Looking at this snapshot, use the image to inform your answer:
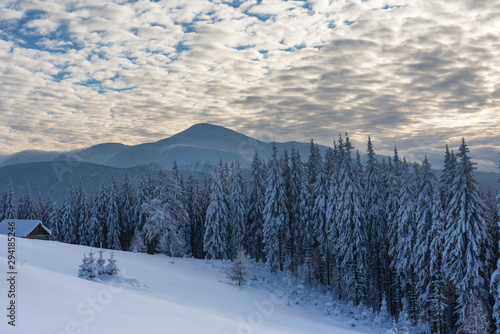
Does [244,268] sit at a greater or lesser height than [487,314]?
greater

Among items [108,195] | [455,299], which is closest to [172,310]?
[455,299]

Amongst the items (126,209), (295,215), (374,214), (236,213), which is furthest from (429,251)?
(126,209)

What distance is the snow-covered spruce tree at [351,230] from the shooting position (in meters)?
36.1

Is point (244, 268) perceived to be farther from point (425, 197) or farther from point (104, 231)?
point (104, 231)

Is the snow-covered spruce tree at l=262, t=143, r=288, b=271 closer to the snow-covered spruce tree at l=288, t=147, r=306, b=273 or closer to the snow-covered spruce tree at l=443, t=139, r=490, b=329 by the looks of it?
the snow-covered spruce tree at l=288, t=147, r=306, b=273

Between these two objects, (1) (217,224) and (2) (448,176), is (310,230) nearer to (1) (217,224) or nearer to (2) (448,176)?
(1) (217,224)

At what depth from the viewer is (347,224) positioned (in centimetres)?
3659

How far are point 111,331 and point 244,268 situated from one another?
23353 mm

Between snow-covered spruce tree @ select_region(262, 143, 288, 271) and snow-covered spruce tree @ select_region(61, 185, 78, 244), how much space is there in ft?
126

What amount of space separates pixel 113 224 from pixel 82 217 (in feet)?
25.7

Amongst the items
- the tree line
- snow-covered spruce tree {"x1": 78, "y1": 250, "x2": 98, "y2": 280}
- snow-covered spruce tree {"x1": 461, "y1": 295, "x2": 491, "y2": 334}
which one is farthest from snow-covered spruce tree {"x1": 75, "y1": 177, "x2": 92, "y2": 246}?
snow-covered spruce tree {"x1": 461, "y1": 295, "x2": 491, "y2": 334}

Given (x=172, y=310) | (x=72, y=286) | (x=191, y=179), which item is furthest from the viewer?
(x=191, y=179)

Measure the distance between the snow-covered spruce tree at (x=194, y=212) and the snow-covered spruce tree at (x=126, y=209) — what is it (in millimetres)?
11270

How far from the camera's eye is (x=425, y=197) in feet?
98.4
